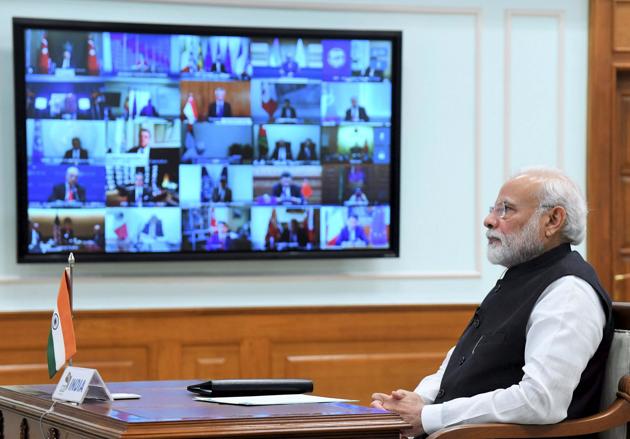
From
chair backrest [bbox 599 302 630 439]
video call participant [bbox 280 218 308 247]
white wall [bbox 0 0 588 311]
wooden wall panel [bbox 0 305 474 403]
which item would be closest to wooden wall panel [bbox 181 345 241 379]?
wooden wall panel [bbox 0 305 474 403]

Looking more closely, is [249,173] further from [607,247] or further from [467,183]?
[607,247]

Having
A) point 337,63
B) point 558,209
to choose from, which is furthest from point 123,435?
point 337,63

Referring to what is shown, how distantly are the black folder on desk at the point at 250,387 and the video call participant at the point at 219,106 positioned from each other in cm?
268

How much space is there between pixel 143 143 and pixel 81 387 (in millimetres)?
2867

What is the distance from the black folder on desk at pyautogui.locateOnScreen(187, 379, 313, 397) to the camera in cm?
273

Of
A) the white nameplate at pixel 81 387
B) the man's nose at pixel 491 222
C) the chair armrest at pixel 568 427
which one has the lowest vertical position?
the chair armrest at pixel 568 427

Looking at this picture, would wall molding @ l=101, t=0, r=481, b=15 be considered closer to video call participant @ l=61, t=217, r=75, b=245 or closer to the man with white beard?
video call participant @ l=61, t=217, r=75, b=245

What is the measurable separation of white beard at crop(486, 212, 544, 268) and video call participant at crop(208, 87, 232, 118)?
241 cm

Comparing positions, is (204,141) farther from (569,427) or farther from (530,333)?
(569,427)

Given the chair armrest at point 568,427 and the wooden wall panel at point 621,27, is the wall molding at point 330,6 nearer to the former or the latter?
the wooden wall panel at point 621,27

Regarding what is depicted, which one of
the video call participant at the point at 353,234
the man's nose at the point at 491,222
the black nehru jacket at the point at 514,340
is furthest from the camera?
the video call participant at the point at 353,234

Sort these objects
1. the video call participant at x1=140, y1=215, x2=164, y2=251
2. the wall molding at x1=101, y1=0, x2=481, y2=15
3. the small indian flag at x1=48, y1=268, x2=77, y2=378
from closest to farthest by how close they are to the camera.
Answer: the small indian flag at x1=48, y1=268, x2=77, y2=378
the video call participant at x1=140, y1=215, x2=164, y2=251
the wall molding at x1=101, y1=0, x2=481, y2=15

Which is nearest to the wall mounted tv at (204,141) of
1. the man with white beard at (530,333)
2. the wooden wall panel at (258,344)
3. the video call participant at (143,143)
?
the video call participant at (143,143)

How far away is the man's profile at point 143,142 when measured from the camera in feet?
17.3
